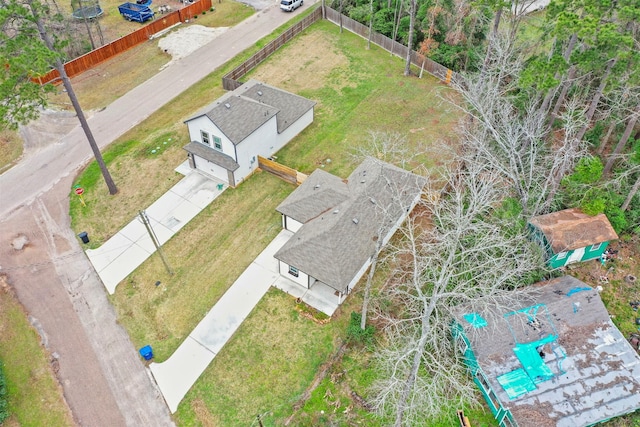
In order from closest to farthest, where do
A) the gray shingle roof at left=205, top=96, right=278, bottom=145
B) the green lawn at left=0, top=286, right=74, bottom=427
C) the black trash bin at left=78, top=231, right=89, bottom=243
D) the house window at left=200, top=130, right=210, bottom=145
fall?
1. the green lawn at left=0, top=286, right=74, bottom=427
2. the black trash bin at left=78, top=231, right=89, bottom=243
3. the gray shingle roof at left=205, top=96, right=278, bottom=145
4. the house window at left=200, top=130, right=210, bottom=145

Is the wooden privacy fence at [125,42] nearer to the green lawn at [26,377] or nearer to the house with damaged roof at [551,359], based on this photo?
the green lawn at [26,377]

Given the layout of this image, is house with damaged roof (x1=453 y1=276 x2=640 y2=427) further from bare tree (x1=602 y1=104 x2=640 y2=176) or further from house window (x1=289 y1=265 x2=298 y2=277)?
bare tree (x1=602 y1=104 x2=640 y2=176)

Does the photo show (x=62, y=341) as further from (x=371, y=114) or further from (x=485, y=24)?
(x=485, y=24)

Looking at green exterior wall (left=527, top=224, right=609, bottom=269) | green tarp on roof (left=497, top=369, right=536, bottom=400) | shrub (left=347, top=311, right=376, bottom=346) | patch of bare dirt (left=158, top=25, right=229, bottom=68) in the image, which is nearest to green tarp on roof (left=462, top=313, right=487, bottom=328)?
green tarp on roof (left=497, top=369, right=536, bottom=400)

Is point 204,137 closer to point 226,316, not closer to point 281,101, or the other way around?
point 281,101

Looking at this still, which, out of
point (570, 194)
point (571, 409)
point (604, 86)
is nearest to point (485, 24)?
point (604, 86)

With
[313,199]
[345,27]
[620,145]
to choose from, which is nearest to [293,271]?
[313,199]
